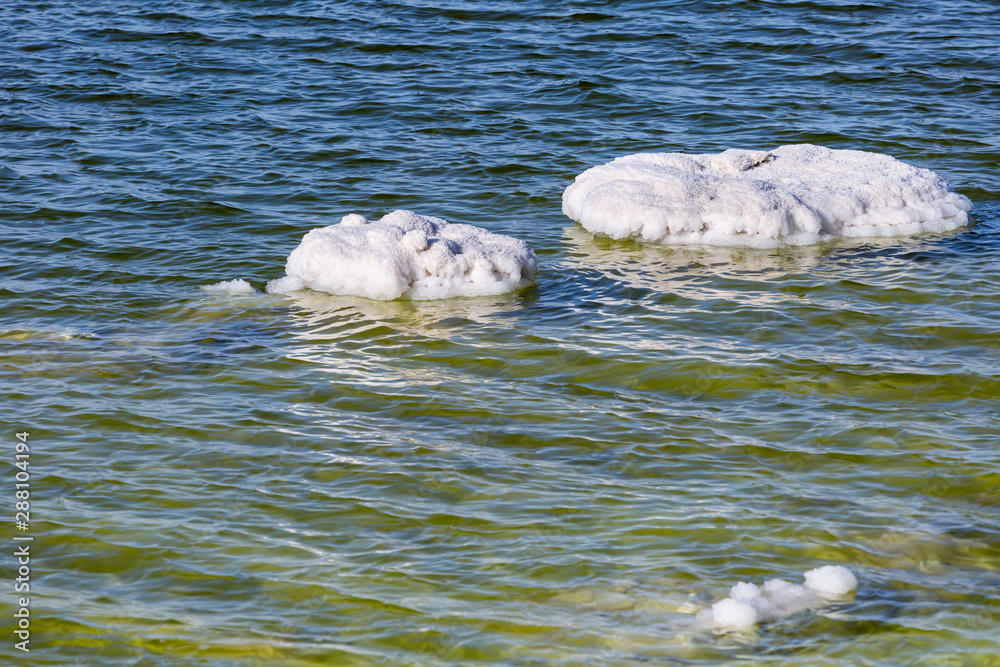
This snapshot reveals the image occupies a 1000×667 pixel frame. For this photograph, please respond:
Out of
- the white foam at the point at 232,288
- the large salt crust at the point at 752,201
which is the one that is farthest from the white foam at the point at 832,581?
the white foam at the point at 232,288

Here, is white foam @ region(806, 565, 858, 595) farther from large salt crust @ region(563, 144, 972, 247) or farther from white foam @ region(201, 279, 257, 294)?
white foam @ region(201, 279, 257, 294)

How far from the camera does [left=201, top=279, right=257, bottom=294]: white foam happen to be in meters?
9.96

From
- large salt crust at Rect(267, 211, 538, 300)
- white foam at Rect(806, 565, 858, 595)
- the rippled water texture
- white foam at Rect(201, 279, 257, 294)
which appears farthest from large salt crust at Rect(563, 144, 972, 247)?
white foam at Rect(806, 565, 858, 595)

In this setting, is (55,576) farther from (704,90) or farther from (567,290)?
(704,90)

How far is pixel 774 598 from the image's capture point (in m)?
5.61

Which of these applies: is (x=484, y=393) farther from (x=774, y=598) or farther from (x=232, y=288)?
(x=232, y=288)

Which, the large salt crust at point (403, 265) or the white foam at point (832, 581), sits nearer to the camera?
the white foam at point (832, 581)

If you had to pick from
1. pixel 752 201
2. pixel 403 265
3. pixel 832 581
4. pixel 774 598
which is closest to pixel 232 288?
pixel 403 265

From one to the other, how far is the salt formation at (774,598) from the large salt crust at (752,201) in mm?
5321

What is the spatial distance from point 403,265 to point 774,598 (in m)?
4.84

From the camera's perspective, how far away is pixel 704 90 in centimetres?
1570

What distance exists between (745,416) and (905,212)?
4.41 metres

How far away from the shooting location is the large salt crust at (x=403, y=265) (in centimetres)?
950

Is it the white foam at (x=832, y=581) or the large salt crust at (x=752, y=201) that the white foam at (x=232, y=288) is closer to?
the large salt crust at (x=752, y=201)
